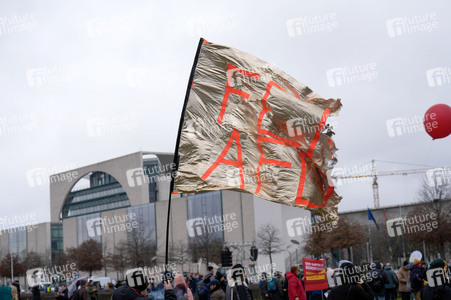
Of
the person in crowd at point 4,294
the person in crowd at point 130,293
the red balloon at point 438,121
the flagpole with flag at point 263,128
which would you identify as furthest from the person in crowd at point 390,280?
the person in crowd at point 130,293

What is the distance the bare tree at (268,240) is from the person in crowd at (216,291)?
168ft

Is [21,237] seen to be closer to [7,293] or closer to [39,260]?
[39,260]

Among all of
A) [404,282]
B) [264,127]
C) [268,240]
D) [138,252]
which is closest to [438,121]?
[404,282]

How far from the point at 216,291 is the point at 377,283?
772cm

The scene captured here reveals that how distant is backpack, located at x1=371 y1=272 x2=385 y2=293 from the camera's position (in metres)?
18.6

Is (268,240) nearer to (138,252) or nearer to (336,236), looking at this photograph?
(336,236)

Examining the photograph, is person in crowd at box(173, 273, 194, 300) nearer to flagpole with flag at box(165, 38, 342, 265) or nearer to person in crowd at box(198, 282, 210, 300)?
flagpole with flag at box(165, 38, 342, 265)

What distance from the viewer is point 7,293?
41.1ft

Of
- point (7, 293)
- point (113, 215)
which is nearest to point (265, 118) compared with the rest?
point (7, 293)

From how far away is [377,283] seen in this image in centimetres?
1861

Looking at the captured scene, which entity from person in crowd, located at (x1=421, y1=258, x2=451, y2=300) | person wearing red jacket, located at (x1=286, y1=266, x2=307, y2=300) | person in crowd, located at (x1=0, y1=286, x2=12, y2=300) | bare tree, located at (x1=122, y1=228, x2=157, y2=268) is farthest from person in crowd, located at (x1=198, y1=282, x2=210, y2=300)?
bare tree, located at (x1=122, y1=228, x2=157, y2=268)

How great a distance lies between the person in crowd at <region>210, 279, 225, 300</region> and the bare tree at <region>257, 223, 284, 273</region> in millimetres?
51312

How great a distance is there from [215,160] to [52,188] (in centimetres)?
10197

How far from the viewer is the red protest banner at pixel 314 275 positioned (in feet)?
54.1
